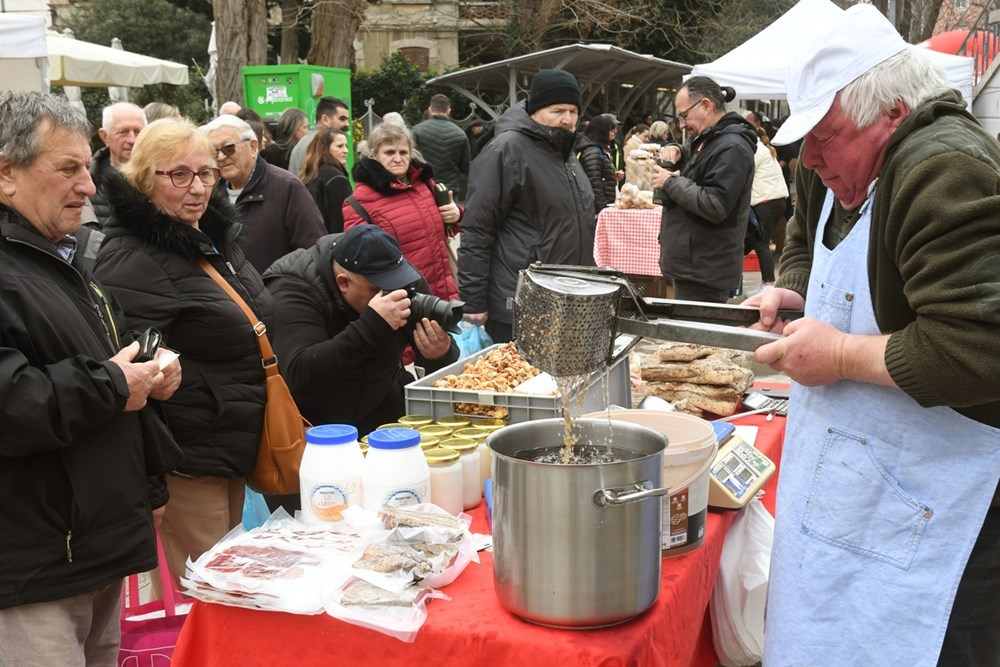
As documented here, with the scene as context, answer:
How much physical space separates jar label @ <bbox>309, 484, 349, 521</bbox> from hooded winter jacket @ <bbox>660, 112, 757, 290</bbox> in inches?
139

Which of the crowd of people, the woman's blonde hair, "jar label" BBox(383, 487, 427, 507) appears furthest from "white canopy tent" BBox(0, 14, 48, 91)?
"jar label" BBox(383, 487, 427, 507)

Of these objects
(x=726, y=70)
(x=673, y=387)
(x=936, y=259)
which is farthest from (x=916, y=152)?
(x=726, y=70)

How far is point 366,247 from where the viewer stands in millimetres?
3135

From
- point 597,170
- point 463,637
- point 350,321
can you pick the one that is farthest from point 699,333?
point 597,170

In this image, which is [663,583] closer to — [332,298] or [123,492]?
[123,492]

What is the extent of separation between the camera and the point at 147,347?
2.39 meters

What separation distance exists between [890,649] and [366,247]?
199cm

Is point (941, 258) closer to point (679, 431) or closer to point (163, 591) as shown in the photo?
point (679, 431)

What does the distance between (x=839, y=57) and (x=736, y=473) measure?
1231 millimetres

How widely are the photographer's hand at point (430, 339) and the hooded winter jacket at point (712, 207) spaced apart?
96.6 inches

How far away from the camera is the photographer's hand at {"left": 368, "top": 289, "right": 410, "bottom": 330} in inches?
121

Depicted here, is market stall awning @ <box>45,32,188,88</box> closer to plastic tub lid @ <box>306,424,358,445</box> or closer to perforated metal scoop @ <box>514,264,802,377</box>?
plastic tub lid @ <box>306,424,358,445</box>

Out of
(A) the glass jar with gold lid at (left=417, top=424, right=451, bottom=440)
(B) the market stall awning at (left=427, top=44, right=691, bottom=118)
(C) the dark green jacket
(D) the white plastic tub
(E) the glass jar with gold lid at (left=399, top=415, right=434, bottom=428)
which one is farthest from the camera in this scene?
(B) the market stall awning at (left=427, top=44, right=691, bottom=118)

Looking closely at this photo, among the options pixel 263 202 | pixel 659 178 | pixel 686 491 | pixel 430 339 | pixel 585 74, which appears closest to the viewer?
pixel 686 491
